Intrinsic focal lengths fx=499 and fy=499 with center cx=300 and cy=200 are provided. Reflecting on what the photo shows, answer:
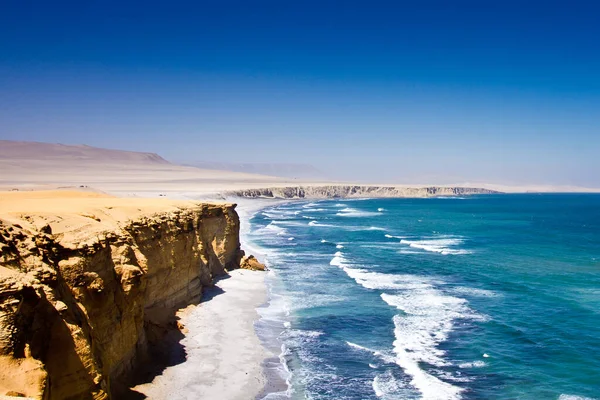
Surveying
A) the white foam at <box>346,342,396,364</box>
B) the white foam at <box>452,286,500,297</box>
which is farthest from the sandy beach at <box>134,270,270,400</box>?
the white foam at <box>452,286,500,297</box>

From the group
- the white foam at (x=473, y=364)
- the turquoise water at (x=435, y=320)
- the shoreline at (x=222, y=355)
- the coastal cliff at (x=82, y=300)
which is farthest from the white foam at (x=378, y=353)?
the coastal cliff at (x=82, y=300)

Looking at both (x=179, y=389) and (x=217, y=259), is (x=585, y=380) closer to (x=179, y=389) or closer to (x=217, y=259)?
(x=179, y=389)

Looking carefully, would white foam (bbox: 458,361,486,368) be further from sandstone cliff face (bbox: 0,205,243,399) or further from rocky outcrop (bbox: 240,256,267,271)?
rocky outcrop (bbox: 240,256,267,271)

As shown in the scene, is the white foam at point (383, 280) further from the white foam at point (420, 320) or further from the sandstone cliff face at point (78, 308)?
the sandstone cliff face at point (78, 308)

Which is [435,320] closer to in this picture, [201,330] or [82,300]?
[201,330]

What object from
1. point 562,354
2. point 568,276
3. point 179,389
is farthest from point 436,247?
point 179,389

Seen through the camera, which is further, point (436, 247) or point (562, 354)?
point (436, 247)

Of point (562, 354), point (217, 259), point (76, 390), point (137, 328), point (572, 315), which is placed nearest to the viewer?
point (76, 390)
